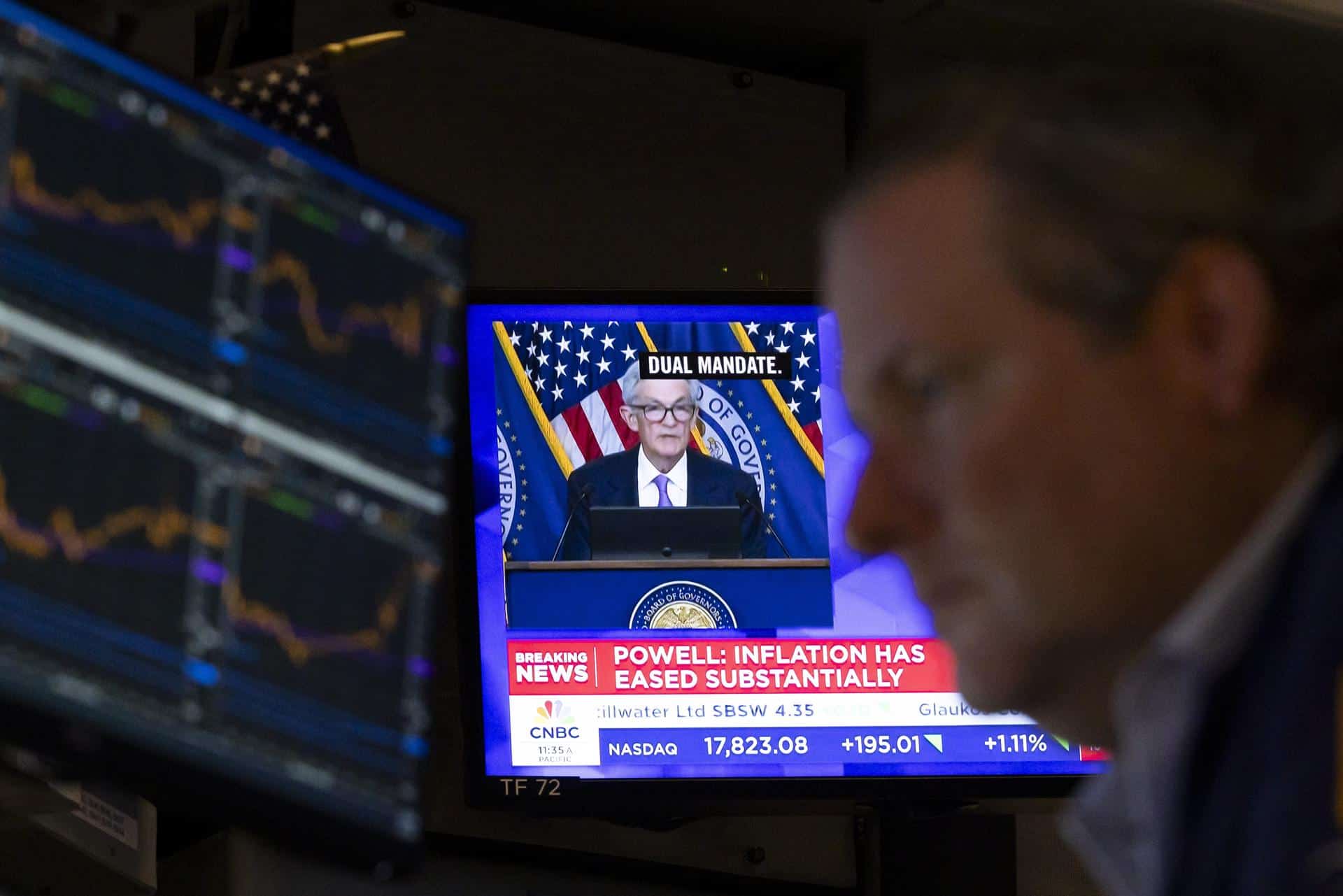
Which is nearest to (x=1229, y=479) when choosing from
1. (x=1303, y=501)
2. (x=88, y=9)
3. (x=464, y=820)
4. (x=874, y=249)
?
(x=1303, y=501)

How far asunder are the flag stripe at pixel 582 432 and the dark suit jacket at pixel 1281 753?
3.98 ft

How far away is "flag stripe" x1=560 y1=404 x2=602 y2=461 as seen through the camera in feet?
6.13

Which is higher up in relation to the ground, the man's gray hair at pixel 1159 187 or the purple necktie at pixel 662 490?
the man's gray hair at pixel 1159 187

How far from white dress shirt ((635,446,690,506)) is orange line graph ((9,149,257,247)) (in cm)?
83

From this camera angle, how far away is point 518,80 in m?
2.10

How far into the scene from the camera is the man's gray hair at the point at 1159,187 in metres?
0.71

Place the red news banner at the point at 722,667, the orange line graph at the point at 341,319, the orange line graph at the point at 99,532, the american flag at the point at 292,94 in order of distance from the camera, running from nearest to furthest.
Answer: the orange line graph at the point at 99,532 < the orange line graph at the point at 341,319 < the american flag at the point at 292,94 < the red news banner at the point at 722,667

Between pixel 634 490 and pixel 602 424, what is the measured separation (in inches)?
2.9

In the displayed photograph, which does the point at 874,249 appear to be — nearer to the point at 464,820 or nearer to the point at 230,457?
the point at 230,457

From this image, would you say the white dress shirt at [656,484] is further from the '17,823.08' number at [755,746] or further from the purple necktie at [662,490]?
the '17,823.08' number at [755,746]

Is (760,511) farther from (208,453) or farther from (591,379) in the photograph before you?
(208,453)

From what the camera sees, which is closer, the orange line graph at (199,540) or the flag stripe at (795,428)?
the orange line graph at (199,540)
